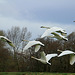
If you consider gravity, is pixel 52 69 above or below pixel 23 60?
below

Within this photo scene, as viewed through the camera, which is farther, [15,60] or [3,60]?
[15,60]

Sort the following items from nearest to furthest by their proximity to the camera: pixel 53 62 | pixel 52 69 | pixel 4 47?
1. pixel 4 47
2. pixel 53 62
3. pixel 52 69

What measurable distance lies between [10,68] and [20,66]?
800 millimetres

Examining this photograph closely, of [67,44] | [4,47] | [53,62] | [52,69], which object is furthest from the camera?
[52,69]

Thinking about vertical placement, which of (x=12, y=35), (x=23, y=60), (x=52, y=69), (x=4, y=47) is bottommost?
(x=52, y=69)

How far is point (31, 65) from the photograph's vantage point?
38.6 ft

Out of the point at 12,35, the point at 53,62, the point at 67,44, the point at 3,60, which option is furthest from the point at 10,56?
the point at 67,44

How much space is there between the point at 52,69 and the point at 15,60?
9.12ft

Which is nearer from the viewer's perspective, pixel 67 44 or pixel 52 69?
pixel 67 44

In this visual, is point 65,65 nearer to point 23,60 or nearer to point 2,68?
point 23,60

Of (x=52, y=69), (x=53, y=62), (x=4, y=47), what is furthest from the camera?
(x=52, y=69)

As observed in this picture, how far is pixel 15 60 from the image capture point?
11.7 metres

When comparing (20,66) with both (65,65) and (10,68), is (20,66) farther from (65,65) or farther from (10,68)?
(65,65)

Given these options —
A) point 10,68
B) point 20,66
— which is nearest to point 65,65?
point 20,66
